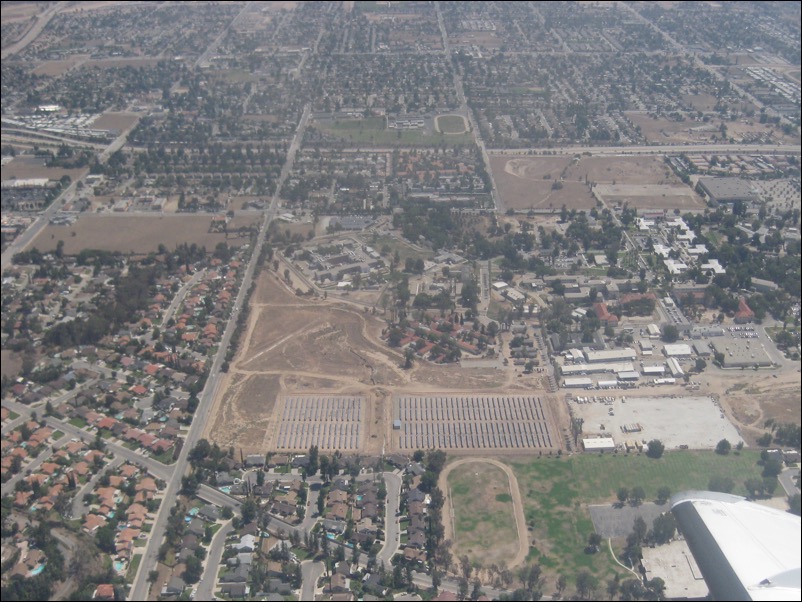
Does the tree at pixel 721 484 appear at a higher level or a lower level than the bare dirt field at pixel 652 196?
higher

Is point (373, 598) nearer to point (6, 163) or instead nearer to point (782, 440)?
point (782, 440)

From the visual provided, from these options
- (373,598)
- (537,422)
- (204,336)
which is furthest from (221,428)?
(537,422)

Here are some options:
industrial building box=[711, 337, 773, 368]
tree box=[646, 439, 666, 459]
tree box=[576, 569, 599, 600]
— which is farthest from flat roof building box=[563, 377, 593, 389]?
tree box=[576, 569, 599, 600]

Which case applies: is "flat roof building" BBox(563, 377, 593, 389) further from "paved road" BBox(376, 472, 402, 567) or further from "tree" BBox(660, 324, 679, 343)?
"paved road" BBox(376, 472, 402, 567)

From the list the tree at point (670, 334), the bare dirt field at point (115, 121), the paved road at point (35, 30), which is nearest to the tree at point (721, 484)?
the tree at point (670, 334)

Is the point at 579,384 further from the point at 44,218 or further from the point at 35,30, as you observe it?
the point at 35,30

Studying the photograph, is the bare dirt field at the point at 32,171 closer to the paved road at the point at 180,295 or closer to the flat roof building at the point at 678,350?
the paved road at the point at 180,295

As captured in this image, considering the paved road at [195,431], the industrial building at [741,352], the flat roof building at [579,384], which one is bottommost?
the paved road at [195,431]

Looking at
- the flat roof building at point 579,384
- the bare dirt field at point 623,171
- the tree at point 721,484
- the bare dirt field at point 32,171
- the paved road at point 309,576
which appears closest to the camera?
the paved road at point 309,576

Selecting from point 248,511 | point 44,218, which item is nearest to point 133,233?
point 44,218
